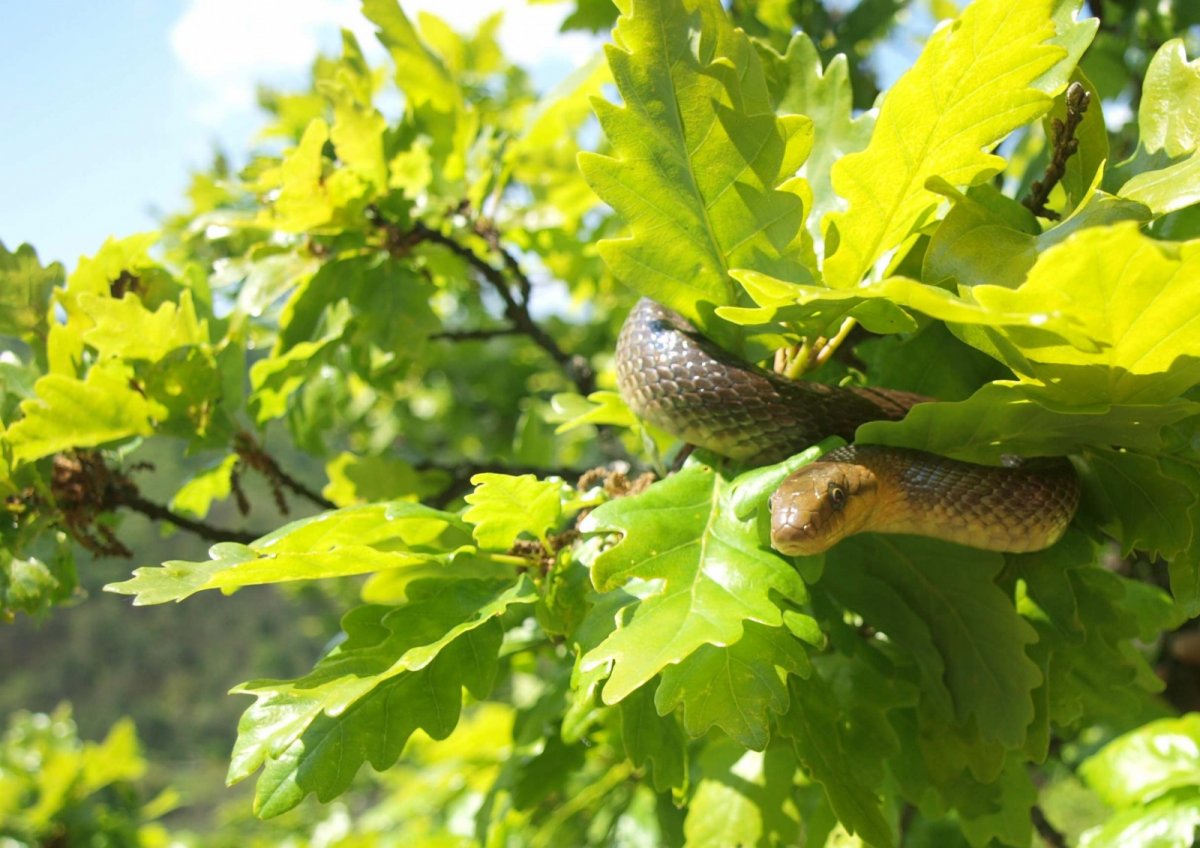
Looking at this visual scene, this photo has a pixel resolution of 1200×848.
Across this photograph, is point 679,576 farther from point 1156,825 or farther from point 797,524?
point 1156,825

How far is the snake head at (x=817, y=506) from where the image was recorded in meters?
1.45

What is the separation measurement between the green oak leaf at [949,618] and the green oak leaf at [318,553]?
74 cm

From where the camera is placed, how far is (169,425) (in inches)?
93.4

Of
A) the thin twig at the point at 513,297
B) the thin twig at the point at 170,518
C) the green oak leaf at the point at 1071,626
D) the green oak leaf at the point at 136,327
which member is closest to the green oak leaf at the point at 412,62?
the thin twig at the point at 513,297

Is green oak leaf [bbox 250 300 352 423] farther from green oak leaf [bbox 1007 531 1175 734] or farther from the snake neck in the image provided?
green oak leaf [bbox 1007 531 1175 734]

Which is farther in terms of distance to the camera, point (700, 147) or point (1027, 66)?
point (700, 147)

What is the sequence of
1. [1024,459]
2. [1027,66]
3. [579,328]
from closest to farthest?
[1027,66]
[1024,459]
[579,328]

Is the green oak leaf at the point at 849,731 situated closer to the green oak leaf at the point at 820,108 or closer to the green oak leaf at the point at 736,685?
the green oak leaf at the point at 736,685

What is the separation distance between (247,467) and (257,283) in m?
0.52

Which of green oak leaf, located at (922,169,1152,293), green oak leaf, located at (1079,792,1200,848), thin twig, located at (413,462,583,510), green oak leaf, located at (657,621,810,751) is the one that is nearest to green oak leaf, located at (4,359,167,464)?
thin twig, located at (413,462,583,510)

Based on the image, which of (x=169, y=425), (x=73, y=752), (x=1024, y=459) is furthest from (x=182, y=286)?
(x=73, y=752)

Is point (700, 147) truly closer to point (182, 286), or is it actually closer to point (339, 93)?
point (339, 93)

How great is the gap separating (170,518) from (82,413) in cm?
52


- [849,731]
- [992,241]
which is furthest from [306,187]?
[849,731]
